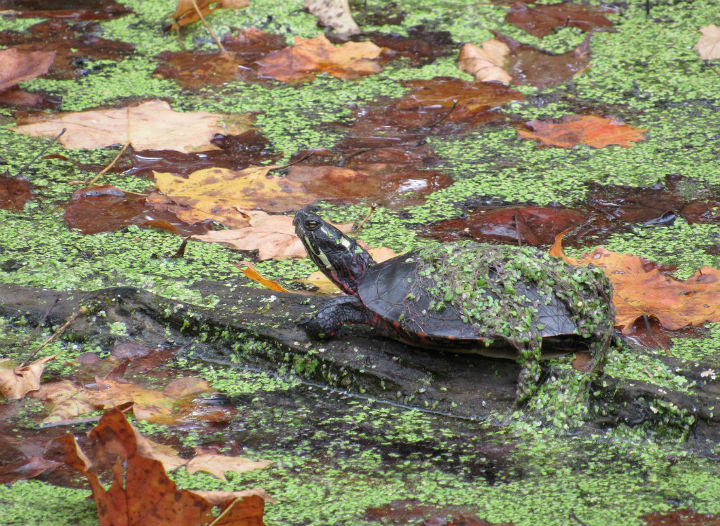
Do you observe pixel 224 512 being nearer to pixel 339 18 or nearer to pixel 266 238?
pixel 266 238

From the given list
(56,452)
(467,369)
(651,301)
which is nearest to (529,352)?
(467,369)

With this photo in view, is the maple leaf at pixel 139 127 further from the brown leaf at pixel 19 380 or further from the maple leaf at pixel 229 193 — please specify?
the brown leaf at pixel 19 380

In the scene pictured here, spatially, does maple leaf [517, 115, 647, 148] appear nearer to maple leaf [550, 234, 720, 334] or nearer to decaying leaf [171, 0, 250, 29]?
maple leaf [550, 234, 720, 334]

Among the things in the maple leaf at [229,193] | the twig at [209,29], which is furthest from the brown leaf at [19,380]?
the twig at [209,29]

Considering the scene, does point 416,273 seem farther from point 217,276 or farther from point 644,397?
point 217,276

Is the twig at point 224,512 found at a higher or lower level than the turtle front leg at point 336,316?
higher

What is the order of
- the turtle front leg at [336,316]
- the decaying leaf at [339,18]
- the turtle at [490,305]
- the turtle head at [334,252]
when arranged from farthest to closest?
1. the decaying leaf at [339,18]
2. the turtle head at [334,252]
3. the turtle front leg at [336,316]
4. the turtle at [490,305]

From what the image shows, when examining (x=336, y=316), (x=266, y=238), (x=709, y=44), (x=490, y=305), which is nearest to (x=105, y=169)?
(x=266, y=238)
